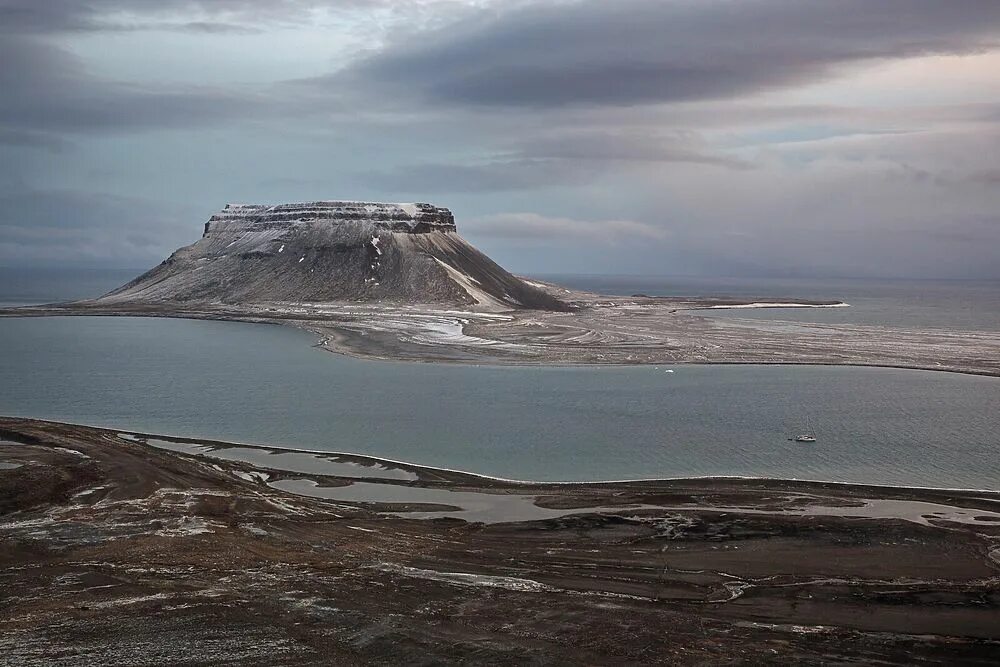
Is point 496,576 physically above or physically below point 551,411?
below

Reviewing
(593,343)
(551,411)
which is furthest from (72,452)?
(593,343)

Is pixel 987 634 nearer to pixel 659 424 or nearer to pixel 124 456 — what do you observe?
pixel 659 424

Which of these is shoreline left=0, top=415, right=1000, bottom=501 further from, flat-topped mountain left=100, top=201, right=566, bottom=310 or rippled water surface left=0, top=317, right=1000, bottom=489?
flat-topped mountain left=100, top=201, right=566, bottom=310

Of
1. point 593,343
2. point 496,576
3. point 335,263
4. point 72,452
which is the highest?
point 335,263

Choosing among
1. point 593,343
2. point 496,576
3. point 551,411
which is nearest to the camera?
point 496,576

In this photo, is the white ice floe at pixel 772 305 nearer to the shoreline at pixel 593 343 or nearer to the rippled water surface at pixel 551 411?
the shoreline at pixel 593 343

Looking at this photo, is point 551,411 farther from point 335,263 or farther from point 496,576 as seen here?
point 335,263
